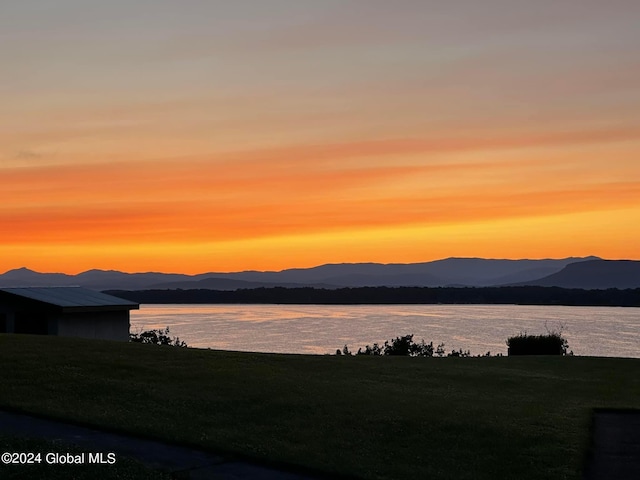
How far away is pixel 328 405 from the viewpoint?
48.7ft

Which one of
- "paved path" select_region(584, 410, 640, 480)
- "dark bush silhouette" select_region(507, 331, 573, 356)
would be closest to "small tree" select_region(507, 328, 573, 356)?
"dark bush silhouette" select_region(507, 331, 573, 356)

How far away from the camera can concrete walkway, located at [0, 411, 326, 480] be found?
945 centimetres

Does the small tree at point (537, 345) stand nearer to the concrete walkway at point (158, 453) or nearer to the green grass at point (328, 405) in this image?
the green grass at point (328, 405)

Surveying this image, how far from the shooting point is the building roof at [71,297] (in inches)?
1393

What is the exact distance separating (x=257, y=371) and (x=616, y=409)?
905 centimetres

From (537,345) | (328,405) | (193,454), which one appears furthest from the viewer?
(537,345)

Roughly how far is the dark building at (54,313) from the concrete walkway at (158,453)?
24.5 metres

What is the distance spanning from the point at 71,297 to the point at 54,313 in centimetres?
248

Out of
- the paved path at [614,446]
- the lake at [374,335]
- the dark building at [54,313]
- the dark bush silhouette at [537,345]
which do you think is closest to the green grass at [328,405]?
the paved path at [614,446]

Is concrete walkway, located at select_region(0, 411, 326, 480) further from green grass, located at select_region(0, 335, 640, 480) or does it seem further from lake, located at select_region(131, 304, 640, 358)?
lake, located at select_region(131, 304, 640, 358)

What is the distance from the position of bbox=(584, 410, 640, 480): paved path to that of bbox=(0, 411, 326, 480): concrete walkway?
4.54 meters

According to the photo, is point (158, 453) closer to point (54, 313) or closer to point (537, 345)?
point (537, 345)

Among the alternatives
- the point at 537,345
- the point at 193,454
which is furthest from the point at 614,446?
the point at 537,345

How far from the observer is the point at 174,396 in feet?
48.3
